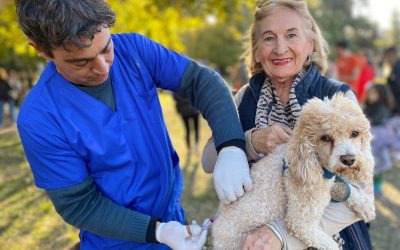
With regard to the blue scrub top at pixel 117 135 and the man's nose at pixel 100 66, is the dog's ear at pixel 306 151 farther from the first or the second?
the man's nose at pixel 100 66

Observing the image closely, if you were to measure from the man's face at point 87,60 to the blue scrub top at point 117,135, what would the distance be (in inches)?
2.8

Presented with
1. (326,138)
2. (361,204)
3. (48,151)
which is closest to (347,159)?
(326,138)

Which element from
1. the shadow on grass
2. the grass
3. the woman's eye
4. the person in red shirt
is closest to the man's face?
the woman's eye

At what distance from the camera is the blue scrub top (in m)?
1.57

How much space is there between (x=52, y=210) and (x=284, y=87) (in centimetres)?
498

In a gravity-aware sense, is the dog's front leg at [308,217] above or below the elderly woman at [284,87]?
below

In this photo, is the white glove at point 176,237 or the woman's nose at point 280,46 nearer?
the white glove at point 176,237

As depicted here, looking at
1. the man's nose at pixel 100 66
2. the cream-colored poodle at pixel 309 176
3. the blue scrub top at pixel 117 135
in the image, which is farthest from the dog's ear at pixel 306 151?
the man's nose at pixel 100 66

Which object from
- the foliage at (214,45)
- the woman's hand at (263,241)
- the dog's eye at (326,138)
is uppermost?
the dog's eye at (326,138)

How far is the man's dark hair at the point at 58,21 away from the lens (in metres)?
1.43

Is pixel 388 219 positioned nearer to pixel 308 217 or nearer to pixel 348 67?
pixel 348 67

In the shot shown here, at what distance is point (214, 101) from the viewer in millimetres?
1827

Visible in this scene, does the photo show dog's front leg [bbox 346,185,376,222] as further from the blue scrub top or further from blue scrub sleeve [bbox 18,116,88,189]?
blue scrub sleeve [bbox 18,116,88,189]

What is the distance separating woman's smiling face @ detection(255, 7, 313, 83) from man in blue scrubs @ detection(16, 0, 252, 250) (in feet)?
1.02
